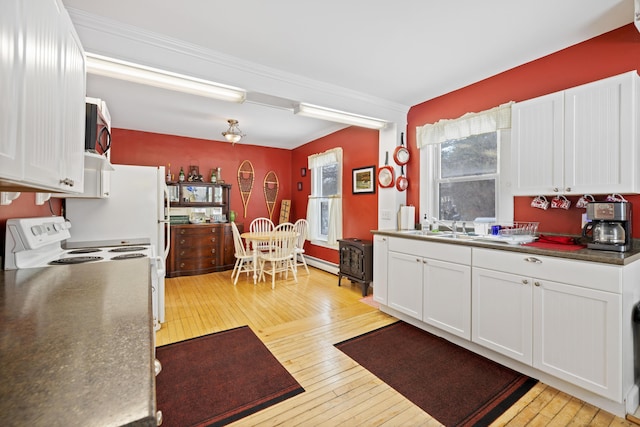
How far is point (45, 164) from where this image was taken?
3.40ft

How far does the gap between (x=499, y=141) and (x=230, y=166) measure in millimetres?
4631

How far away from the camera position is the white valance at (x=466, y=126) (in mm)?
2673

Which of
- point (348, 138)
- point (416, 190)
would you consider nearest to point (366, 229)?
point (416, 190)

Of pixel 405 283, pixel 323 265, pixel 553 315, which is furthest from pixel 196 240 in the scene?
pixel 553 315

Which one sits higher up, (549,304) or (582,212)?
(582,212)

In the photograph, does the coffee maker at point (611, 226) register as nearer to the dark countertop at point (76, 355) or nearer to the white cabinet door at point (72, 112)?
the dark countertop at point (76, 355)

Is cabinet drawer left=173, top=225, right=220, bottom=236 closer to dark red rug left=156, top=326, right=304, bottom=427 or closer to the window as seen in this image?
dark red rug left=156, top=326, right=304, bottom=427

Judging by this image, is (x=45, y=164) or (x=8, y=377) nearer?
(x=8, y=377)

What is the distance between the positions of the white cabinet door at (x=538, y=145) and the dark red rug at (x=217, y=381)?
7.60 feet

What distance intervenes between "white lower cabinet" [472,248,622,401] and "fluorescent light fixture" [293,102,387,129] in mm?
1959

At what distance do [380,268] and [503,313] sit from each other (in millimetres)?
1322

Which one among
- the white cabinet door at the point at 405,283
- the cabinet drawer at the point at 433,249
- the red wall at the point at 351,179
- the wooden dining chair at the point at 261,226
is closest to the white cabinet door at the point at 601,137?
the cabinet drawer at the point at 433,249

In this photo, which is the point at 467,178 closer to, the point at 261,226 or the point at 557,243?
the point at 557,243

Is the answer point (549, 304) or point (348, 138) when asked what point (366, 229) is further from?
point (549, 304)
